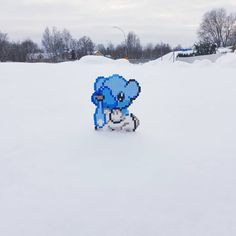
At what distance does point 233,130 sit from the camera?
7293mm

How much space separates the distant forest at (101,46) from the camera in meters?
62.4

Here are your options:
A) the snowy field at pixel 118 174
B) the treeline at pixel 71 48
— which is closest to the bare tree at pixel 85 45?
the treeline at pixel 71 48

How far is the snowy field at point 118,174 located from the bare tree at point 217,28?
256 feet

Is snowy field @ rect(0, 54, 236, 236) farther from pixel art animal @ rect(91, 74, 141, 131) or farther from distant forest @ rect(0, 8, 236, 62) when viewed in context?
distant forest @ rect(0, 8, 236, 62)

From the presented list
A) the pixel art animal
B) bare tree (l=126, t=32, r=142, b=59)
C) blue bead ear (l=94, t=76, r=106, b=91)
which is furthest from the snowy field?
bare tree (l=126, t=32, r=142, b=59)

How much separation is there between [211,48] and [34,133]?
159 ft

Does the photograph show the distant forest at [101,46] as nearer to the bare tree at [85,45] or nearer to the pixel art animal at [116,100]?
the bare tree at [85,45]

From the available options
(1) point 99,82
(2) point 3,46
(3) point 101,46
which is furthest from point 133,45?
(1) point 99,82

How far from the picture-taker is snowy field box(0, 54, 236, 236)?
3654 mm

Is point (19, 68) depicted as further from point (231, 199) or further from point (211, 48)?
→ point (211, 48)

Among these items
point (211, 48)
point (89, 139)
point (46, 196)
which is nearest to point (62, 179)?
point (46, 196)

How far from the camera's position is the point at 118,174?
16.0ft

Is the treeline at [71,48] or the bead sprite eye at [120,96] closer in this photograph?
the bead sprite eye at [120,96]

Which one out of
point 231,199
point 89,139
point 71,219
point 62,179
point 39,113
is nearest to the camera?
point 71,219
